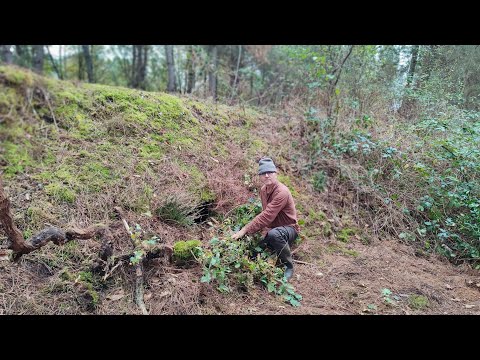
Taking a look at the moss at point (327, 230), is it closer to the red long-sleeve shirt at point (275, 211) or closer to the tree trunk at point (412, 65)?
the red long-sleeve shirt at point (275, 211)

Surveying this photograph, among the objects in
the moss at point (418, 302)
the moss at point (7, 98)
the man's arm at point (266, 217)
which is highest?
the moss at point (7, 98)

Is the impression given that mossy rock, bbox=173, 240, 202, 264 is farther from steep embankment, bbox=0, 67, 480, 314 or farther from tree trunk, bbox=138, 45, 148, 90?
tree trunk, bbox=138, 45, 148, 90

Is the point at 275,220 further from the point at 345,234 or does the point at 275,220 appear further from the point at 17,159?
the point at 17,159

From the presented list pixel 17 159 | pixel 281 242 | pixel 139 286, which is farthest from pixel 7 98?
pixel 281 242

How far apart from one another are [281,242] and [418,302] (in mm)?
1747

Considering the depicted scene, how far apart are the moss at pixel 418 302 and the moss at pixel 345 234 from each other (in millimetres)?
1518

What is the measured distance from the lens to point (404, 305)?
3723 mm

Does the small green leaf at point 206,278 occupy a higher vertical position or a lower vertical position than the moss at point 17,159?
lower

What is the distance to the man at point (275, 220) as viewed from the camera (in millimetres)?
4051

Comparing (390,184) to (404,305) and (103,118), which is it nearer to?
(404,305)

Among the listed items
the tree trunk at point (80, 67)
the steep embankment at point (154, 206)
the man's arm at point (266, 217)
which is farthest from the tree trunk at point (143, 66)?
the man's arm at point (266, 217)

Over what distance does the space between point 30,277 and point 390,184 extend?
19.2 feet

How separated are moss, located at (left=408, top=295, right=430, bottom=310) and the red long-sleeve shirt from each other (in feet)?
5.26
